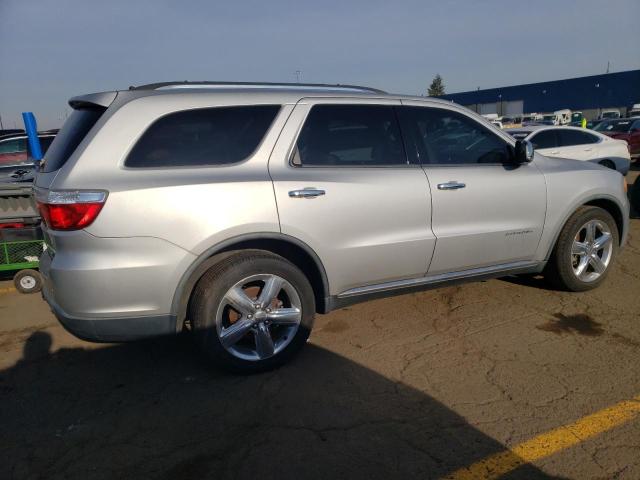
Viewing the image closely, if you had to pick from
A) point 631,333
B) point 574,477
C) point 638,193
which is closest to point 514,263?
point 631,333

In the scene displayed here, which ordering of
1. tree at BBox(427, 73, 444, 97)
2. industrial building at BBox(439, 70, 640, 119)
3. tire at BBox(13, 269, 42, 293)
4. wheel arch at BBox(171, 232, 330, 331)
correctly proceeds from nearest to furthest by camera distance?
wheel arch at BBox(171, 232, 330, 331), tire at BBox(13, 269, 42, 293), industrial building at BBox(439, 70, 640, 119), tree at BBox(427, 73, 444, 97)

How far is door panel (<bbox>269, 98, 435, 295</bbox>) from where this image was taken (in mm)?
3184

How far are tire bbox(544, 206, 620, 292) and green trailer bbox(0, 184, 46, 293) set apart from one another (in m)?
5.11

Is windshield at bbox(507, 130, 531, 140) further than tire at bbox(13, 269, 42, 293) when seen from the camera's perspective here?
Yes

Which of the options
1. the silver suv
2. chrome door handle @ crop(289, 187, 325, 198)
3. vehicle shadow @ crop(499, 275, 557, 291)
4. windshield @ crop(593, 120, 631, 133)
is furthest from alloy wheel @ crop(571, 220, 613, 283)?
windshield @ crop(593, 120, 631, 133)

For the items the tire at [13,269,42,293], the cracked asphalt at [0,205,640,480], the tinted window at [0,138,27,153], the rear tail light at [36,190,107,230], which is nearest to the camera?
the cracked asphalt at [0,205,640,480]

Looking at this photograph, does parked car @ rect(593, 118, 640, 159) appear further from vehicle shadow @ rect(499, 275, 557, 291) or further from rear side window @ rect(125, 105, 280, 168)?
rear side window @ rect(125, 105, 280, 168)

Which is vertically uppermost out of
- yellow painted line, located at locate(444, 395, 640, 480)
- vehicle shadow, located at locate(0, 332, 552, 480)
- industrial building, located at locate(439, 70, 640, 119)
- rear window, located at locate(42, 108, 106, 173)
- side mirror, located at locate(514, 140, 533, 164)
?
industrial building, located at locate(439, 70, 640, 119)

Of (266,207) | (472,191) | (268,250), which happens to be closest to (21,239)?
(268,250)

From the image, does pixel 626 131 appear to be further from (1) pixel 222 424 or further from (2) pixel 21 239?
(1) pixel 222 424

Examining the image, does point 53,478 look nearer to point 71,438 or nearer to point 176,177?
point 71,438

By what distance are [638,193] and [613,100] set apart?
1861 inches

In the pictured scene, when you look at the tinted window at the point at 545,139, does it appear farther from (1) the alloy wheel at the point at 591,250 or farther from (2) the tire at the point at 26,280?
(2) the tire at the point at 26,280

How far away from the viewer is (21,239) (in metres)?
5.21
